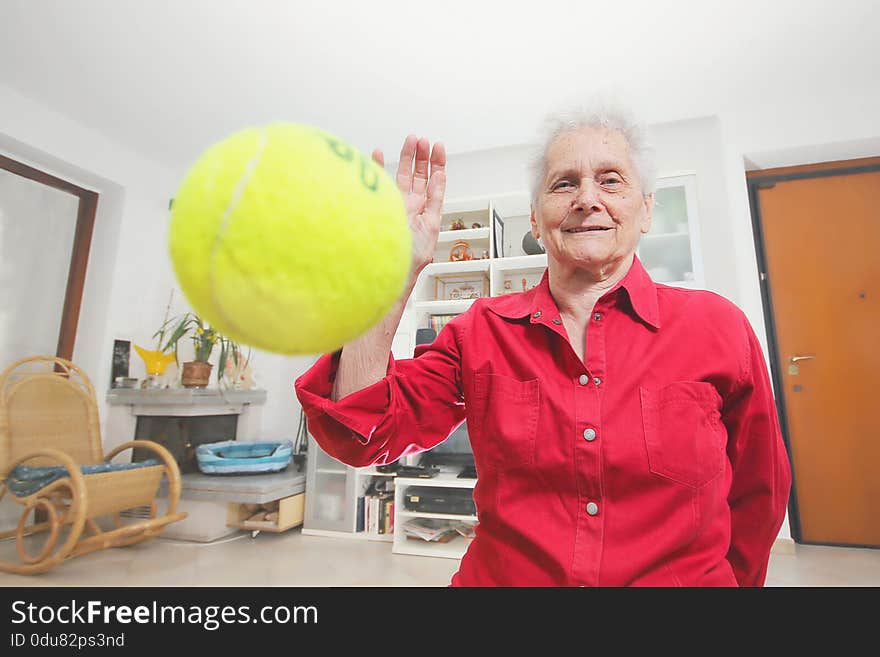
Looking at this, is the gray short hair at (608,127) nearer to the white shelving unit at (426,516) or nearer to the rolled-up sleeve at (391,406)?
the rolled-up sleeve at (391,406)

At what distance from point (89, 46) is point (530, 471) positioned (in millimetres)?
2939

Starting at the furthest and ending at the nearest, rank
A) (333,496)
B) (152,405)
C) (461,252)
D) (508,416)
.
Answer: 1. (461,252)
2. (333,496)
3. (152,405)
4. (508,416)

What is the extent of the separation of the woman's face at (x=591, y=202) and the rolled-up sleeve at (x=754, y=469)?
27 centimetres

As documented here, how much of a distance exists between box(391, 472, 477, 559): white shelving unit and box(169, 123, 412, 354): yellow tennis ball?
2.73m

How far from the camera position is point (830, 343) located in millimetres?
2984

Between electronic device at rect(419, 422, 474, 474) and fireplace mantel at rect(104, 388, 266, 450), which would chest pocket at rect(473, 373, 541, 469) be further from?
fireplace mantel at rect(104, 388, 266, 450)

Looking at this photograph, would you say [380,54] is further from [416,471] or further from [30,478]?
[30,478]

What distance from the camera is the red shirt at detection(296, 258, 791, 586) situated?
641mm

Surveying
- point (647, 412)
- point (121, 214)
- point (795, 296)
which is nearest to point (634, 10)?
point (795, 296)

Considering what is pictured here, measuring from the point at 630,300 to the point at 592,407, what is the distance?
0.66 feet

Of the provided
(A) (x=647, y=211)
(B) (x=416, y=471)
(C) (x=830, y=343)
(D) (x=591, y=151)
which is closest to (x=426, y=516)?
(B) (x=416, y=471)

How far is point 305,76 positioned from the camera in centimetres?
263

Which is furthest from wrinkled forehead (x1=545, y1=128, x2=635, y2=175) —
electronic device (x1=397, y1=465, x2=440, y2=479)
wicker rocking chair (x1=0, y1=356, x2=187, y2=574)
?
wicker rocking chair (x1=0, y1=356, x2=187, y2=574)

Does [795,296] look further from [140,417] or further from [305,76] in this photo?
[140,417]
